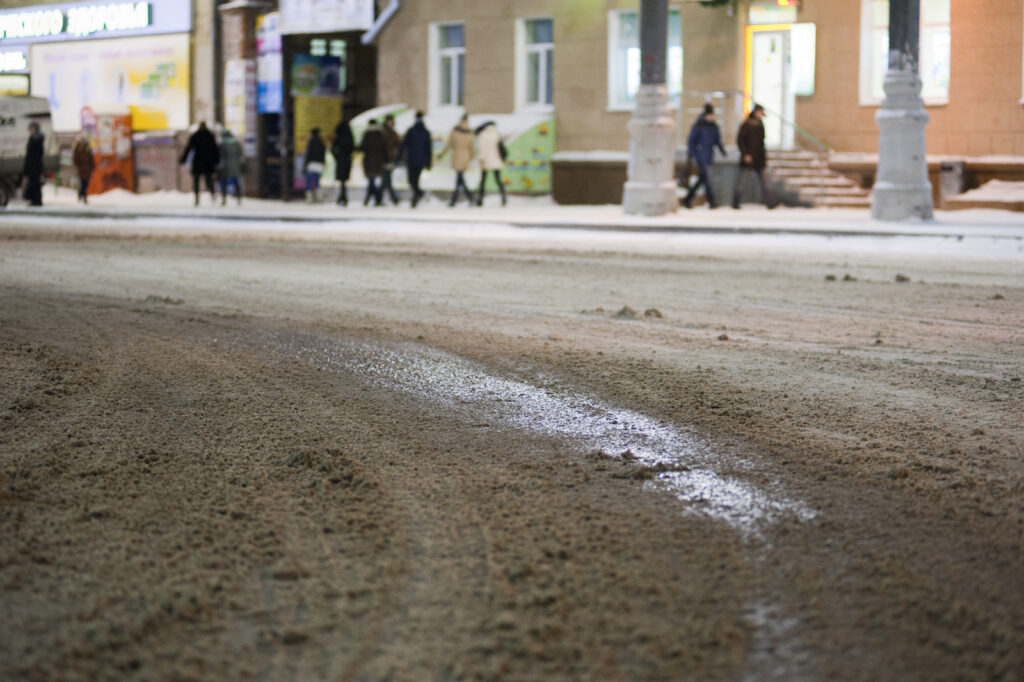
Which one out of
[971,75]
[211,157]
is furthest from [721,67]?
[211,157]

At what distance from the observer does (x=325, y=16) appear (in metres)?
32.5

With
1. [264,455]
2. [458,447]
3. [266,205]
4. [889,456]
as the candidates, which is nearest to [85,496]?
[264,455]

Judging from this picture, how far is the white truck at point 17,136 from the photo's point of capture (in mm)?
30078

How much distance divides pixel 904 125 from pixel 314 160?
50.4 feet

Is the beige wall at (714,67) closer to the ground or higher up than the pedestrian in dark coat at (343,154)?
higher up

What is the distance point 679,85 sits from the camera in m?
27.9

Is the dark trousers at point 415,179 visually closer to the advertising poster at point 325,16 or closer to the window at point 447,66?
the window at point 447,66

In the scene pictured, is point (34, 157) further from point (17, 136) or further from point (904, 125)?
point (904, 125)

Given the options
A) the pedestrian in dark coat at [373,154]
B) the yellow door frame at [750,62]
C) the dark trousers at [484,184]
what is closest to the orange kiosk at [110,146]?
the pedestrian in dark coat at [373,154]

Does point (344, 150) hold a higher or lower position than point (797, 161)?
higher

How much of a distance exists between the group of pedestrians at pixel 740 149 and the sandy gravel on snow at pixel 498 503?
46.5 ft

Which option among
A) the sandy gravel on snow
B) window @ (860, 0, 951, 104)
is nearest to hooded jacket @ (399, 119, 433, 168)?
window @ (860, 0, 951, 104)

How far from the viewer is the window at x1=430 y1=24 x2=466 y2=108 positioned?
1239 inches

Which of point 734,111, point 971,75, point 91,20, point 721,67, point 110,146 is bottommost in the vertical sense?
point 110,146
